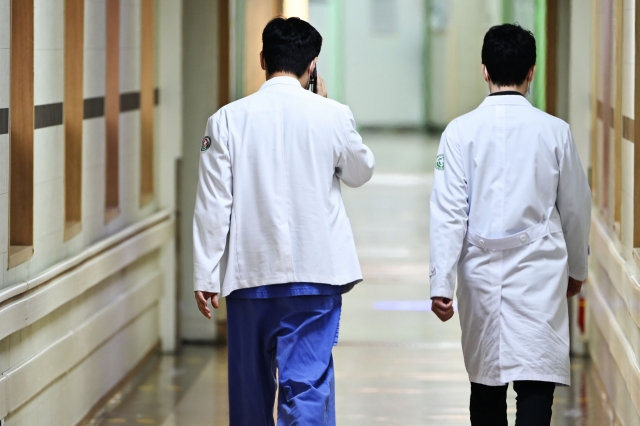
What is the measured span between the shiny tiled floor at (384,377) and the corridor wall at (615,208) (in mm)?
278

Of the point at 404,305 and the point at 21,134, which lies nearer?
the point at 21,134

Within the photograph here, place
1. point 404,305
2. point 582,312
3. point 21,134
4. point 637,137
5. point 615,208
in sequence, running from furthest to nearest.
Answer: point 404,305 → point 582,312 → point 615,208 → point 637,137 → point 21,134

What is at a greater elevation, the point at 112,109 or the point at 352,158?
the point at 112,109

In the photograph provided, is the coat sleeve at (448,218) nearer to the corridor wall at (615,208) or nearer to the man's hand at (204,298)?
the man's hand at (204,298)

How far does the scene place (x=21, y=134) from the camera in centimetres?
356

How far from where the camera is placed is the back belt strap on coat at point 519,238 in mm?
3008

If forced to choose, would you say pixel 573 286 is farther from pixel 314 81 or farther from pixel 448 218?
pixel 314 81

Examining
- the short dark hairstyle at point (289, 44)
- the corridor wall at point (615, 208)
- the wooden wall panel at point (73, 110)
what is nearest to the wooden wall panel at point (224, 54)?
the wooden wall panel at point (73, 110)

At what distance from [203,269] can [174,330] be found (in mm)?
2600

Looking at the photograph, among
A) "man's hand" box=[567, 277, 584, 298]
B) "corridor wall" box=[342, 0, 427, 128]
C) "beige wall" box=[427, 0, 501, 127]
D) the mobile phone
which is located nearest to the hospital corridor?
the mobile phone

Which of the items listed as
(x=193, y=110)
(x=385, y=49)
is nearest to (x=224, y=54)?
(x=193, y=110)

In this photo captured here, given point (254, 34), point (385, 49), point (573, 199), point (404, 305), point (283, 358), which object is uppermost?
point (385, 49)

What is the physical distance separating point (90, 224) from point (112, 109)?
62 cm

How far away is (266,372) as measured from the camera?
309cm
